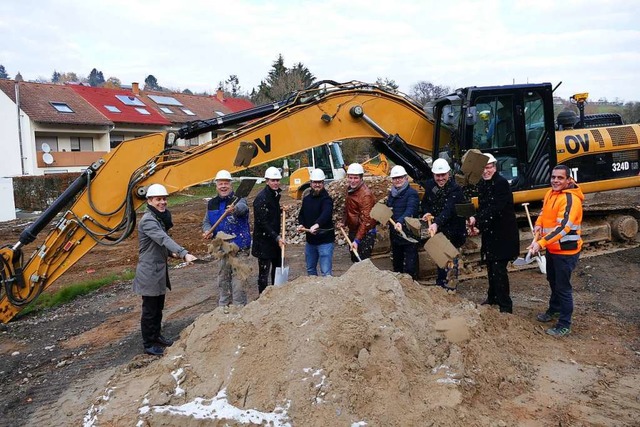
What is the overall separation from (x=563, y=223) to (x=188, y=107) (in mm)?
36200

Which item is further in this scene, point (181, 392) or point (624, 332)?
point (624, 332)

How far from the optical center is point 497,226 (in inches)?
244

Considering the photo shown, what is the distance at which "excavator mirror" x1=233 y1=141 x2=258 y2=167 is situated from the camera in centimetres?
614

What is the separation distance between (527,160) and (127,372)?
6064 mm

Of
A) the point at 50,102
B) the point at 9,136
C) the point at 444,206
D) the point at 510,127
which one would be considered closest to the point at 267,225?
the point at 444,206

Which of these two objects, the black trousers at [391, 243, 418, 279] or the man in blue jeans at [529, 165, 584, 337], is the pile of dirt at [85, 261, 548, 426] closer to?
the man in blue jeans at [529, 165, 584, 337]

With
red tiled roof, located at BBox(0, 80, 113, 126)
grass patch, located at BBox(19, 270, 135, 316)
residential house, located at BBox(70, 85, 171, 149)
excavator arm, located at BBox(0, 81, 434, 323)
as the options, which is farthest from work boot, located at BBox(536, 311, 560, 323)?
residential house, located at BBox(70, 85, 171, 149)

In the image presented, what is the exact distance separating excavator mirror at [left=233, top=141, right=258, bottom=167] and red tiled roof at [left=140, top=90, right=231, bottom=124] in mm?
30358

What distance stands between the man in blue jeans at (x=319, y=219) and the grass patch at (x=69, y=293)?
441 centimetres

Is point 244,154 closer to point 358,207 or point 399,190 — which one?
point 358,207

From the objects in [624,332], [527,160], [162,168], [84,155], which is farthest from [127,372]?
[84,155]

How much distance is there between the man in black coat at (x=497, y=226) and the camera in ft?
20.1

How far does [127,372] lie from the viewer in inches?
205

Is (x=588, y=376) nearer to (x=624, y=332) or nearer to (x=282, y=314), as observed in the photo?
(x=624, y=332)
